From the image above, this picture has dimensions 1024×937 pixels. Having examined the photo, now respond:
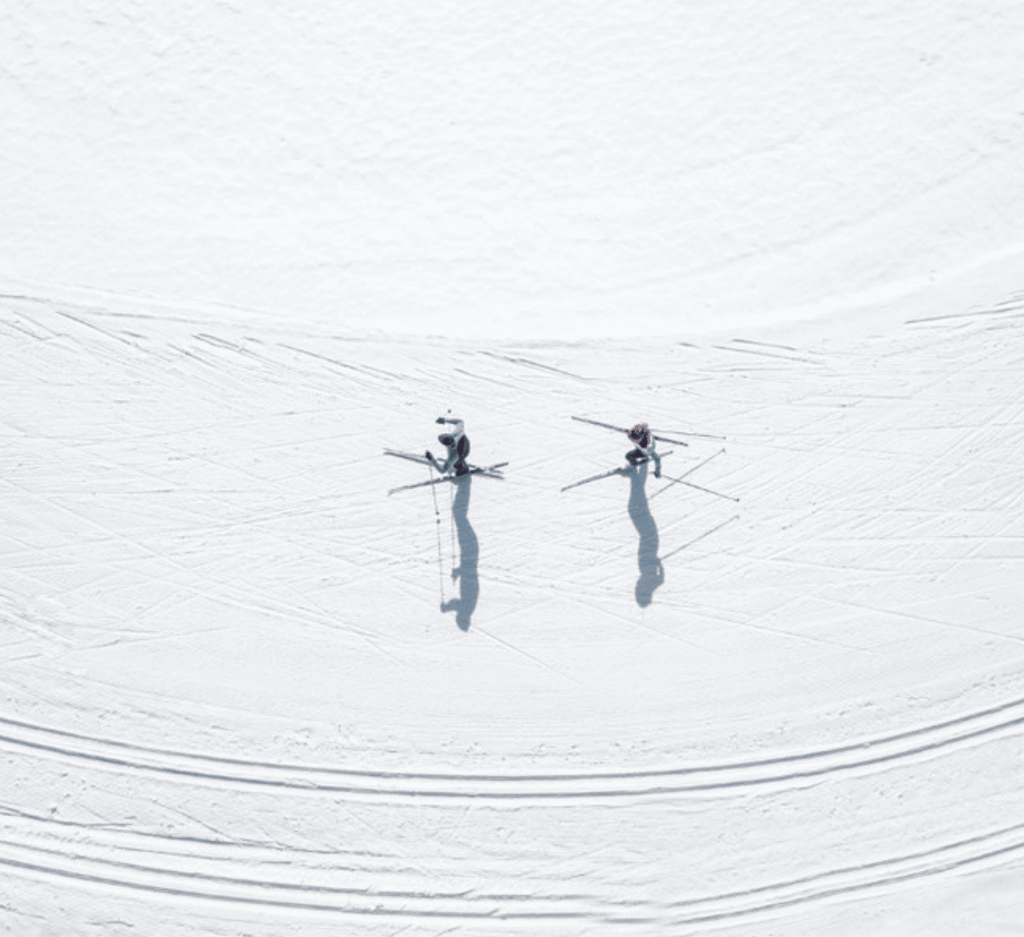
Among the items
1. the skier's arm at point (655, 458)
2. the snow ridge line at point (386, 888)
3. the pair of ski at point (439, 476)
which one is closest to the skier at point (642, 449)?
the skier's arm at point (655, 458)

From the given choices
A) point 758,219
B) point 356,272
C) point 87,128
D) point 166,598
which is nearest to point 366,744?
point 166,598

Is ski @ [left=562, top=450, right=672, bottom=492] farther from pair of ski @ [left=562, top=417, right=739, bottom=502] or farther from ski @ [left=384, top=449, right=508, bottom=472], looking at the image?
ski @ [left=384, top=449, right=508, bottom=472]

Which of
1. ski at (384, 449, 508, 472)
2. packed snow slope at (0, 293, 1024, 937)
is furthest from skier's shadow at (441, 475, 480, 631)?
ski at (384, 449, 508, 472)

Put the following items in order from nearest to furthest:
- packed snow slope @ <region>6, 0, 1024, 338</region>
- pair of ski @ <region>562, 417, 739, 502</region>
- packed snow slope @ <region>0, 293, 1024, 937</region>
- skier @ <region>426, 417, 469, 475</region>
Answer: packed snow slope @ <region>0, 293, 1024, 937</region>, skier @ <region>426, 417, 469, 475</region>, pair of ski @ <region>562, 417, 739, 502</region>, packed snow slope @ <region>6, 0, 1024, 338</region>

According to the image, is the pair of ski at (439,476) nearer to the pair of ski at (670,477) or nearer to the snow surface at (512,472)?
→ the snow surface at (512,472)

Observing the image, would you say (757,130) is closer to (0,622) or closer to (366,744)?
(366,744)

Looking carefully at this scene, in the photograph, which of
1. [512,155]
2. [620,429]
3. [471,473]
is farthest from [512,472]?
[512,155]
